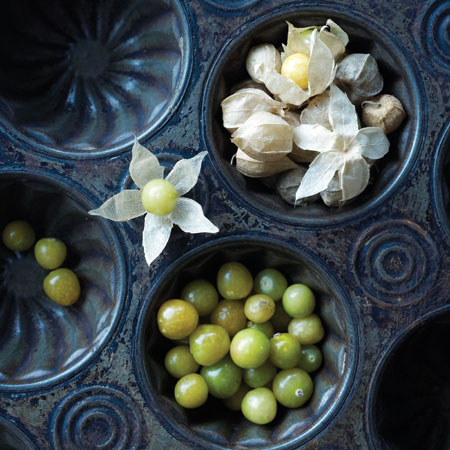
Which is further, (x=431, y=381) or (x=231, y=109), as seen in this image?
(x=431, y=381)

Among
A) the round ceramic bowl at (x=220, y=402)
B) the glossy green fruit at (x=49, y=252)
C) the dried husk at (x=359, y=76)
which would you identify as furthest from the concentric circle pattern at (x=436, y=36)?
the glossy green fruit at (x=49, y=252)

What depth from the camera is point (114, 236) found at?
1417 millimetres

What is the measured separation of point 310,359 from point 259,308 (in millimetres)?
195

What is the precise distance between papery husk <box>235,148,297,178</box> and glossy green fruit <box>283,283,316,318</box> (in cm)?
28

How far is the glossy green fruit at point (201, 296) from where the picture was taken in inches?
56.7

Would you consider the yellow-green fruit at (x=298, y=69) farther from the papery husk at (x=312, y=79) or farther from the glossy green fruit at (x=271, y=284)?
the glossy green fruit at (x=271, y=284)

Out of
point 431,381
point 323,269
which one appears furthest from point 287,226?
point 431,381

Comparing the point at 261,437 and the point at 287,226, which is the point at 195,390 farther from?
the point at 287,226

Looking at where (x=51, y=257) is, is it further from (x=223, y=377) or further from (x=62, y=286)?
(x=223, y=377)

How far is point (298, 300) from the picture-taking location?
1.42 metres

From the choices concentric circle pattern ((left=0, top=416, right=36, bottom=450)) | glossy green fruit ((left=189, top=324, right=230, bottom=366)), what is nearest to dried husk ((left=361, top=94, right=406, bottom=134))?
glossy green fruit ((left=189, top=324, right=230, bottom=366))

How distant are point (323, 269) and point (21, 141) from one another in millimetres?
771

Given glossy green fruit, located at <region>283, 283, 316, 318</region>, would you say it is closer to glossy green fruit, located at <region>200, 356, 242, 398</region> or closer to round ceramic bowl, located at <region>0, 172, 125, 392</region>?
glossy green fruit, located at <region>200, 356, 242, 398</region>

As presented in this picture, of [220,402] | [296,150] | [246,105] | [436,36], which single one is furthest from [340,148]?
[220,402]
